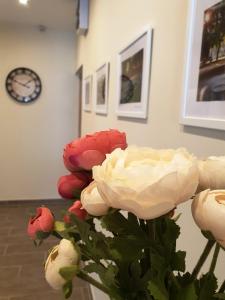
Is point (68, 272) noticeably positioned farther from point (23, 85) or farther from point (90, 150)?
point (23, 85)

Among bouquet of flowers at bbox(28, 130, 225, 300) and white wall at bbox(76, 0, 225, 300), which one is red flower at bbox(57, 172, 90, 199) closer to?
bouquet of flowers at bbox(28, 130, 225, 300)

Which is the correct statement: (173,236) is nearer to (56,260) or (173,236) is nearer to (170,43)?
(56,260)

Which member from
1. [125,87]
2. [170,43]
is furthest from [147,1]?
[125,87]

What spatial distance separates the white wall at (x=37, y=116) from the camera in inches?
158

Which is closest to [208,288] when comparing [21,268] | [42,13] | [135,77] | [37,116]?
[135,77]

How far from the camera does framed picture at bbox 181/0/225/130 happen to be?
71 cm

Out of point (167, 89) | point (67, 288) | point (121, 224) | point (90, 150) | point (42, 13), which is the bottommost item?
point (67, 288)

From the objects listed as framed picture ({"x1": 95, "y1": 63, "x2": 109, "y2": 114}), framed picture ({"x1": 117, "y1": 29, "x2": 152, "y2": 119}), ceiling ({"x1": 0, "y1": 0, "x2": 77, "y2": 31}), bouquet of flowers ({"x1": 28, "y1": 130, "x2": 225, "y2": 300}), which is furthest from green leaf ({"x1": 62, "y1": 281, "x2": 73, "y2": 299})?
ceiling ({"x1": 0, "y1": 0, "x2": 77, "y2": 31})

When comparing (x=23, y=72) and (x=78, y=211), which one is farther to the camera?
(x=23, y=72)

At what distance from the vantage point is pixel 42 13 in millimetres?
3434

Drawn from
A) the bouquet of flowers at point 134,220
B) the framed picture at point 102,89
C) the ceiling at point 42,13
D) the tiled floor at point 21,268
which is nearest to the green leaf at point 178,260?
the bouquet of flowers at point 134,220

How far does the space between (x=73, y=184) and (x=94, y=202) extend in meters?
0.09

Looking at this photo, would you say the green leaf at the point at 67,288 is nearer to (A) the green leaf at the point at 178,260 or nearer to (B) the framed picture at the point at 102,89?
(A) the green leaf at the point at 178,260

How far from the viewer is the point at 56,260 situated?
0.42m
